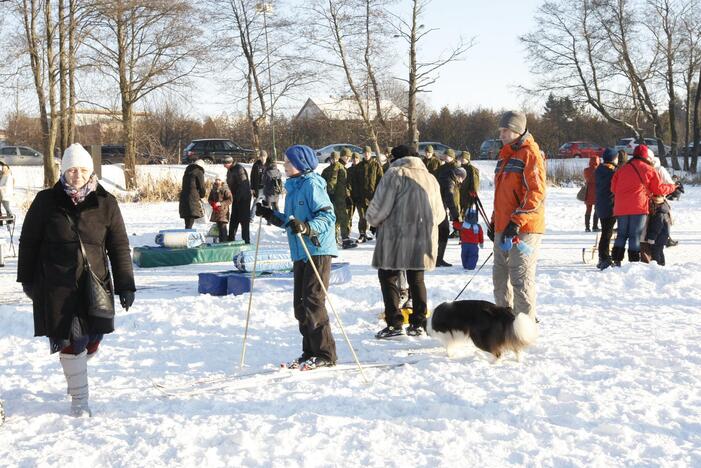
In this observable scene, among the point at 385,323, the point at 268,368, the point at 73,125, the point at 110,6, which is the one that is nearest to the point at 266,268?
the point at 385,323

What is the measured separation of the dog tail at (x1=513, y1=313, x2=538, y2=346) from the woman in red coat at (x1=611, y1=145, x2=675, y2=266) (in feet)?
14.3

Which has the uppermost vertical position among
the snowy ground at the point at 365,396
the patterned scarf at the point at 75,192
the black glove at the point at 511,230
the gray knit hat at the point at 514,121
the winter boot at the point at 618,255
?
the gray knit hat at the point at 514,121

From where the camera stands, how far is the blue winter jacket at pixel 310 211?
5.02 meters

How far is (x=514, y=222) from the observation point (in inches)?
213

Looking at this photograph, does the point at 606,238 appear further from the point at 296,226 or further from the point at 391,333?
the point at 296,226

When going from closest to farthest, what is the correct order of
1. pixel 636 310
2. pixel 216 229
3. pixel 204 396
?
pixel 204 396, pixel 636 310, pixel 216 229

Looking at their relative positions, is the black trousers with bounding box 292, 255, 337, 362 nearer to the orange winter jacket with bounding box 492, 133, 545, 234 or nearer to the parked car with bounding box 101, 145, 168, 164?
the orange winter jacket with bounding box 492, 133, 545, 234

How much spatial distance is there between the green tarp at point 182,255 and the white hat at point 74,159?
6.29 m

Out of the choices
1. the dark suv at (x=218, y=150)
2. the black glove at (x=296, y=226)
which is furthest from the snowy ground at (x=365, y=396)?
the dark suv at (x=218, y=150)

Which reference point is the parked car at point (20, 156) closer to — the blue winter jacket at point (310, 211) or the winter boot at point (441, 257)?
the winter boot at point (441, 257)

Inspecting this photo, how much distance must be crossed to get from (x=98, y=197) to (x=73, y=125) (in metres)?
21.2

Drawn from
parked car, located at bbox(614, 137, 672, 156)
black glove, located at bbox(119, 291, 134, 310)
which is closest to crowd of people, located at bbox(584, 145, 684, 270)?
black glove, located at bbox(119, 291, 134, 310)

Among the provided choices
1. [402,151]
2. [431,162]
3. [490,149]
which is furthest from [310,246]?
[490,149]

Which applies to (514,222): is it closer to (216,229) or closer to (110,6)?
(216,229)
